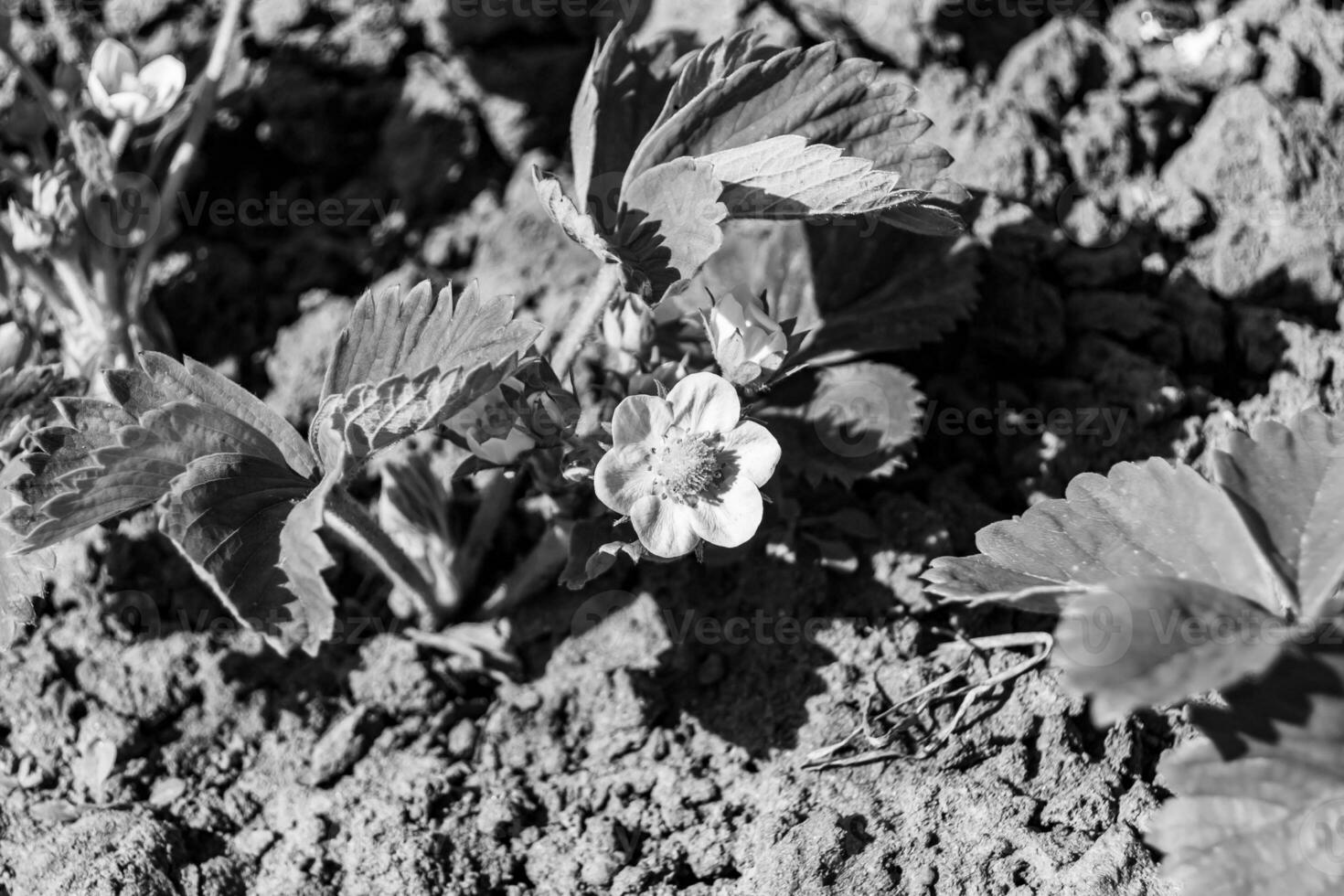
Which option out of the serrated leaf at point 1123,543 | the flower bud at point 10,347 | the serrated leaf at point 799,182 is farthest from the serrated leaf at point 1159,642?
the flower bud at point 10,347

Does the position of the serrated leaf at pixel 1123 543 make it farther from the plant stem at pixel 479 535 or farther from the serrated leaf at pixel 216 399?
the serrated leaf at pixel 216 399

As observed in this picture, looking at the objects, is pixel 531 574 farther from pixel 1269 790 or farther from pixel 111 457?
pixel 1269 790

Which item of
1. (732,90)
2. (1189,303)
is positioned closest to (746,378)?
(732,90)

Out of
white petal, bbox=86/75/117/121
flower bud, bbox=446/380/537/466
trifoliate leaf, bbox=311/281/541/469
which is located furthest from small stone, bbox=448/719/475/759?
white petal, bbox=86/75/117/121

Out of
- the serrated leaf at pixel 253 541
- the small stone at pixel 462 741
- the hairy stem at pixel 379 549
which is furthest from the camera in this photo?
the small stone at pixel 462 741

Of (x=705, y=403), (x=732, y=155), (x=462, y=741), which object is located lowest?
(x=462, y=741)

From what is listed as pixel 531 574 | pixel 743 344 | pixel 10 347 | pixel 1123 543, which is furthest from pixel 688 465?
pixel 10 347

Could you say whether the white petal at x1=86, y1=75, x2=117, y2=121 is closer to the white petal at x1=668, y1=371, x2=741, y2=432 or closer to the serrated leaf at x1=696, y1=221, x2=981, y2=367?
the serrated leaf at x1=696, y1=221, x2=981, y2=367
